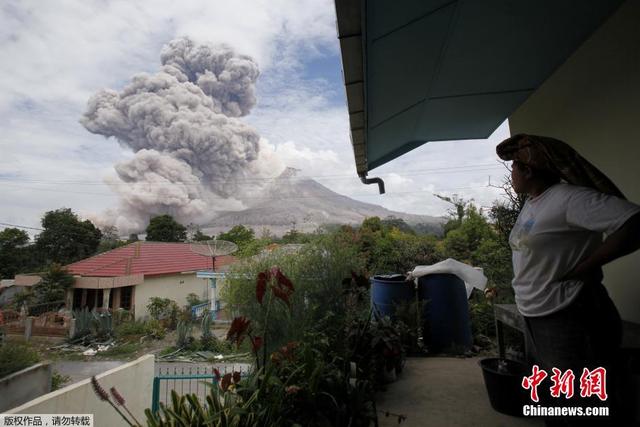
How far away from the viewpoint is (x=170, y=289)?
11.9 m

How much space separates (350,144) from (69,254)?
2377 centimetres

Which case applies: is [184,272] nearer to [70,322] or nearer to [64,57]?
[70,322]

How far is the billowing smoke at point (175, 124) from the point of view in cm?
7569

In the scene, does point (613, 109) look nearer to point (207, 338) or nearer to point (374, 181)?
point (374, 181)

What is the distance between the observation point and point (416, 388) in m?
1.98

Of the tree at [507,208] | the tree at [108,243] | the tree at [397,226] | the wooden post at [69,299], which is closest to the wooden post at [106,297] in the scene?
the wooden post at [69,299]

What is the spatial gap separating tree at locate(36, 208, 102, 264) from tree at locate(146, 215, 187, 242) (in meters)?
4.95

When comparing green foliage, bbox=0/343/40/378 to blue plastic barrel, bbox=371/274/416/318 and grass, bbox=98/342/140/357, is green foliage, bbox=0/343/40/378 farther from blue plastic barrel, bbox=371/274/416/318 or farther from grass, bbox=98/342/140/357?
blue plastic barrel, bbox=371/274/416/318

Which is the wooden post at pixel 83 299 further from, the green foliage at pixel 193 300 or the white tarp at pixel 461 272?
the white tarp at pixel 461 272

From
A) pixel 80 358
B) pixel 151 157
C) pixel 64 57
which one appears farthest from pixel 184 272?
pixel 151 157

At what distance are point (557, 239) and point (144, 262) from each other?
47.0 feet

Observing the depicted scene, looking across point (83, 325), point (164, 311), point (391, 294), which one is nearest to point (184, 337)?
point (164, 311)

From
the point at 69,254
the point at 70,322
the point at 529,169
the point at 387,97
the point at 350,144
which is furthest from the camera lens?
the point at 69,254

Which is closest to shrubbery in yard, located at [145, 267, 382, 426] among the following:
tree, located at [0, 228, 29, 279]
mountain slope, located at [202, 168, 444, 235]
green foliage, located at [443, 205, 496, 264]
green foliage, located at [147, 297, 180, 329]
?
green foliage, located at [443, 205, 496, 264]
